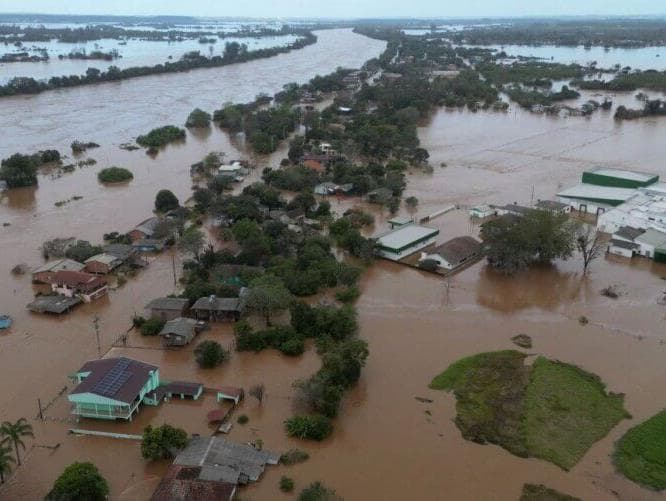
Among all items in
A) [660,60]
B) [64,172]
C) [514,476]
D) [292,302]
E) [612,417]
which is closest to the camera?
[514,476]

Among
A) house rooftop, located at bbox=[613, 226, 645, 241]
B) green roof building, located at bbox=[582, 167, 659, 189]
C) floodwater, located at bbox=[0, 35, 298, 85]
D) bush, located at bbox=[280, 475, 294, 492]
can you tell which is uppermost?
floodwater, located at bbox=[0, 35, 298, 85]

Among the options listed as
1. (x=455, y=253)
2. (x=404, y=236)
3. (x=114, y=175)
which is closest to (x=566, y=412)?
(x=455, y=253)

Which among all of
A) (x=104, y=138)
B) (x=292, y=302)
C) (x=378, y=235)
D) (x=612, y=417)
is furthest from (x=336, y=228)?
(x=104, y=138)

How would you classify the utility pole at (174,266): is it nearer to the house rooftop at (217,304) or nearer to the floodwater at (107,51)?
the house rooftop at (217,304)

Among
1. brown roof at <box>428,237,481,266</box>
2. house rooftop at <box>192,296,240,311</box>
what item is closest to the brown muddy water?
brown roof at <box>428,237,481,266</box>

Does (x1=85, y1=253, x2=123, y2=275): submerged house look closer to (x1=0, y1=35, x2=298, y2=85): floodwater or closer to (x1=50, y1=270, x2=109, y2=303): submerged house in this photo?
(x1=50, y1=270, x2=109, y2=303): submerged house

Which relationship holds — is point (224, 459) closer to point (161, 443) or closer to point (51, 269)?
point (161, 443)

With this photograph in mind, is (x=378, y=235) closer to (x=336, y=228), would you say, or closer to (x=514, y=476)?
(x=336, y=228)
